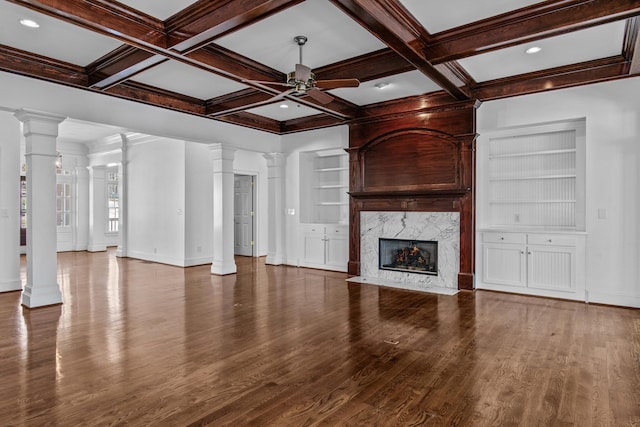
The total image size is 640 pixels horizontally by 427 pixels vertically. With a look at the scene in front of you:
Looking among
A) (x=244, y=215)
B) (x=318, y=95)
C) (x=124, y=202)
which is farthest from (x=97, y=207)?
(x=318, y=95)

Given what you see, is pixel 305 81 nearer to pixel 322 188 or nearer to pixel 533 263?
pixel 533 263

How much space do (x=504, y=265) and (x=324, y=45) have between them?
13.1ft

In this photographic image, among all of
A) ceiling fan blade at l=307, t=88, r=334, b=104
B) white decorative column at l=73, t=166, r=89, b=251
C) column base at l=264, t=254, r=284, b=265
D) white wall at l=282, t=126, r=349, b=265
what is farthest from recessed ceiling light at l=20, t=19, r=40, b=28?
white decorative column at l=73, t=166, r=89, b=251

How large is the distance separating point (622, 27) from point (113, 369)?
557cm

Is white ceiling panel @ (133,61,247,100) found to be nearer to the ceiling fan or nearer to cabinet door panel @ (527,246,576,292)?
the ceiling fan

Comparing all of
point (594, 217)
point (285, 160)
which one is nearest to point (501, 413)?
point (594, 217)

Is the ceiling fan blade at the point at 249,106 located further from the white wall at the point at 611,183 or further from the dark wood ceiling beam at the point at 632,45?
the white wall at the point at 611,183

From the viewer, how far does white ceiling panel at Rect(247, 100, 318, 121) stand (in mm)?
6824

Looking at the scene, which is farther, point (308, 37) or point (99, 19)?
point (308, 37)

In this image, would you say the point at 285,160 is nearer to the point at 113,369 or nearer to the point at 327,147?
the point at 327,147

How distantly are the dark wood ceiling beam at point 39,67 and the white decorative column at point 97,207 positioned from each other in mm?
7035

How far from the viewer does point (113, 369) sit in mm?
3053

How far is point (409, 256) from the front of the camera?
262 inches

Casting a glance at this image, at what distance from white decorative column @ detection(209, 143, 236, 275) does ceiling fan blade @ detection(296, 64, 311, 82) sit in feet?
11.8
